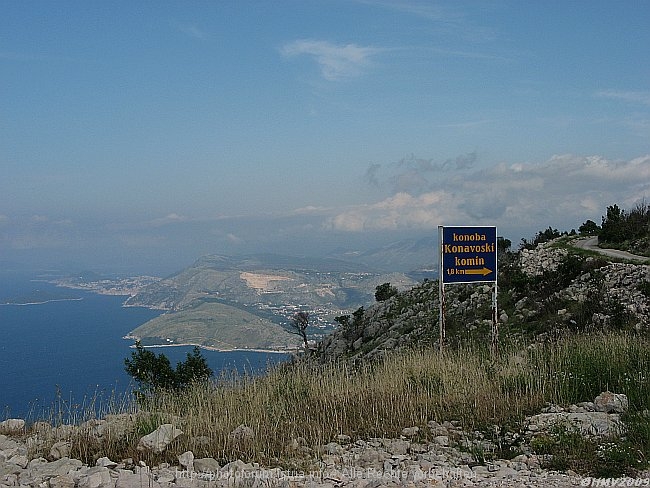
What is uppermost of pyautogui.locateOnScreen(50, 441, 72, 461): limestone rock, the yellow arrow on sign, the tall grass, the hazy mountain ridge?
the yellow arrow on sign

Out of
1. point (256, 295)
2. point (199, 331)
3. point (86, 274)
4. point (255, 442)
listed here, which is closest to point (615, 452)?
point (255, 442)

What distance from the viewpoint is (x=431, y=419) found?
7.84m

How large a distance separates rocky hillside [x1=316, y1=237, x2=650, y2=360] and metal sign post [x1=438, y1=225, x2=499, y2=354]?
3.58m

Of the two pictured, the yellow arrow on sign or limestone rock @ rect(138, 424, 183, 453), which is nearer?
limestone rock @ rect(138, 424, 183, 453)

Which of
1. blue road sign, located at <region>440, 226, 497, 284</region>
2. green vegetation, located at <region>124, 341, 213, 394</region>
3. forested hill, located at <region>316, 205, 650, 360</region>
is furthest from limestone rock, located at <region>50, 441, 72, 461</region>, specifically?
green vegetation, located at <region>124, 341, 213, 394</region>

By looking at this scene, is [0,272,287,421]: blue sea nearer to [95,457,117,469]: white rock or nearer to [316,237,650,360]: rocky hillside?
[95,457,117,469]: white rock

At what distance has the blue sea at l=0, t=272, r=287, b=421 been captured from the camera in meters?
8.99

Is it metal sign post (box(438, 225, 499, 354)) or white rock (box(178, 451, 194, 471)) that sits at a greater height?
metal sign post (box(438, 225, 499, 354))

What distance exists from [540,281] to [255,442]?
16439 millimetres

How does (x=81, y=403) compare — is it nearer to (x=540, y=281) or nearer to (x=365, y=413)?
(x=365, y=413)

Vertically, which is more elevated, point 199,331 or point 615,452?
point 615,452

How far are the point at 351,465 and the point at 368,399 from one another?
2.15 m

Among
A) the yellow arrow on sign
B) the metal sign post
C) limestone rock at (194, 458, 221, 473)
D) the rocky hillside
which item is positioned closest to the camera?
limestone rock at (194, 458, 221, 473)

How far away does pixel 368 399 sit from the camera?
8.40 m
